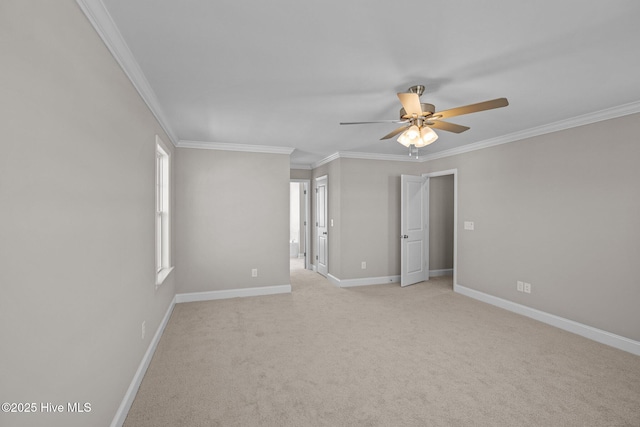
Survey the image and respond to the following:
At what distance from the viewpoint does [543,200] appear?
3971 millimetres

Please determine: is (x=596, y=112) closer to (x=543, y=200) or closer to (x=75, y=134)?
(x=543, y=200)

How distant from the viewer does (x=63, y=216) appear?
1.34 metres

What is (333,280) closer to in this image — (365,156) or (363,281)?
(363,281)

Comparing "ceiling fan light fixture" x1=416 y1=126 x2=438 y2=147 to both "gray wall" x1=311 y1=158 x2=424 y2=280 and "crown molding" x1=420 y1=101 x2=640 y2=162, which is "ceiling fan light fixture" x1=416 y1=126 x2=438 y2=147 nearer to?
"crown molding" x1=420 y1=101 x2=640 y2=162

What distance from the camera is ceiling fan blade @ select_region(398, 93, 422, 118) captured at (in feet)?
7.61

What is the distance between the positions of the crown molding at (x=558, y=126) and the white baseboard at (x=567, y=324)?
2.20 meters

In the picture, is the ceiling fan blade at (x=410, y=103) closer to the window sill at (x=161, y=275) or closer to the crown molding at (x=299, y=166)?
the window sill at (x=161, y=275)

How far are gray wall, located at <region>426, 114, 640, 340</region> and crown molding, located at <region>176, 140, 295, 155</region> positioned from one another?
3003 millimetres

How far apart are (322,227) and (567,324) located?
13.6ft

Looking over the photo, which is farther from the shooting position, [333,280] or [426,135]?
[333,280]

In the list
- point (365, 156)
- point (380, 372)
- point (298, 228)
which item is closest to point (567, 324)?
point (380, 372)

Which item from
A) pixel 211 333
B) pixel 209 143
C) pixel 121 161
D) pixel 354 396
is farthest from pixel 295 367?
pixel 209 143

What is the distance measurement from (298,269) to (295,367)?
4569 millimetres

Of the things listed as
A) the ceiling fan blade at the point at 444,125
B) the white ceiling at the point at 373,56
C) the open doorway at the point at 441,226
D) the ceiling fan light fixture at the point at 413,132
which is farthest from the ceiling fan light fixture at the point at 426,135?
the open doorway at the point at 441,226
